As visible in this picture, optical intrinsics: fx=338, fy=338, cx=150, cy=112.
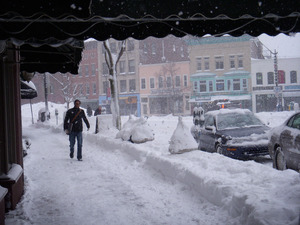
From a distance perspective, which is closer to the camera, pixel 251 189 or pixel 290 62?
pixel 251 189

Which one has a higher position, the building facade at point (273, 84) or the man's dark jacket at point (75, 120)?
the building facade at point (273, 84)

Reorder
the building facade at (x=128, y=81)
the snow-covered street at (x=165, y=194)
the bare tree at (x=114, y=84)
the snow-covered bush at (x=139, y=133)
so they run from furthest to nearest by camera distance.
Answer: the building facade at (x=128, y=81) < the bare tree at (x=114, y=84) < the snow-covered bush at (x=139, y=133) < the snow-covered street at (x=165, y=194)

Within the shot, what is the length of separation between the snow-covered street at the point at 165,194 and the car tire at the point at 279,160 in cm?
114

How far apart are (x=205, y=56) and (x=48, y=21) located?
4737 cm

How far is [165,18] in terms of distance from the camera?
4.34 meters

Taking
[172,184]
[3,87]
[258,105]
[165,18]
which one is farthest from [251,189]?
[258,105]

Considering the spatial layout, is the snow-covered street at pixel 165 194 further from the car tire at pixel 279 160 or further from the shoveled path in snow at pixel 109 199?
the car tire at pixel 279 160

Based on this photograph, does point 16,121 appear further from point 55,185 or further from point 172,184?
point 172,184

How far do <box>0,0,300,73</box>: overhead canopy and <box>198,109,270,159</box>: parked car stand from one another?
214 inches

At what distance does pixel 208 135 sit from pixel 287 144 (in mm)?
3771

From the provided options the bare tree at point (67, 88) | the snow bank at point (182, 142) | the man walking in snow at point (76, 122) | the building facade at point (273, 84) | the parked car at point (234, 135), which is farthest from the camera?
the building facade at point (273, 84)

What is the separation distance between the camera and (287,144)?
7.75 metres

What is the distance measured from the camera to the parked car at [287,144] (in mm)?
7301

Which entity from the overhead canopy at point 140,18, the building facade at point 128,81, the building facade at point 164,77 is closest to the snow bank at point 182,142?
the overhead canopy at point 140,18
